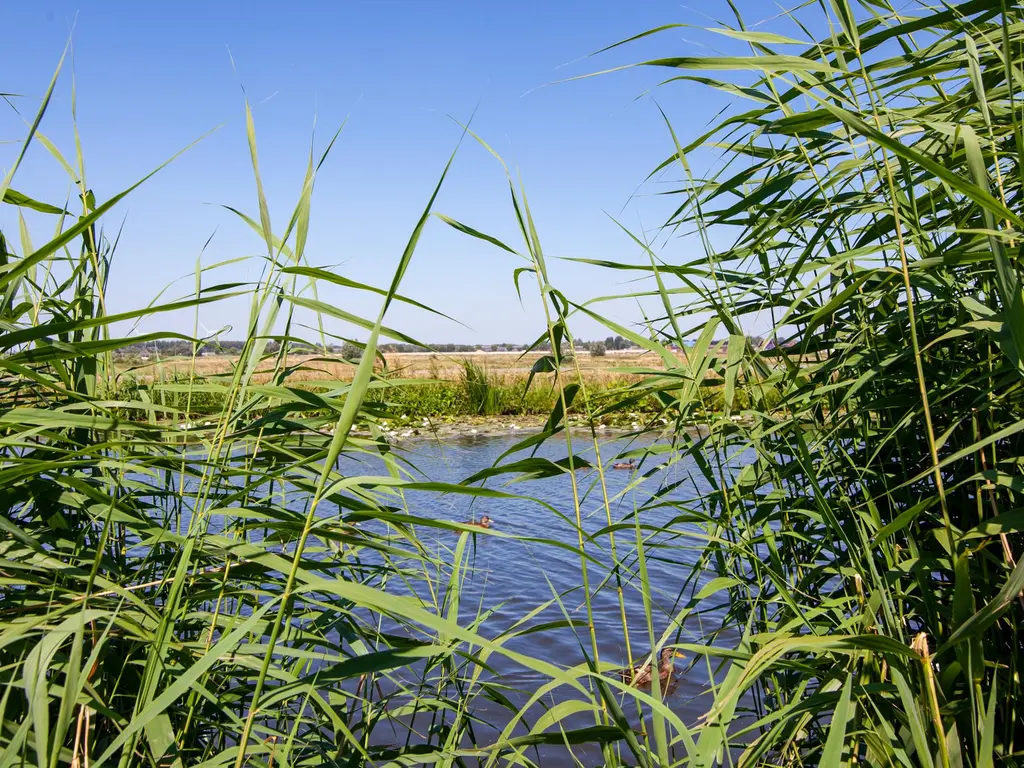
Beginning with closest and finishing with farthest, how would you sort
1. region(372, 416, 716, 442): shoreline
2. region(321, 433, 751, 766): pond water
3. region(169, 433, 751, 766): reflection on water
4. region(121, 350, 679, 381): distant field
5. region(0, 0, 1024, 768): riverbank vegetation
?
region(0, 0, 1024, 768): riverbank vegetation < region(121, 350, 679, 381): distant field < region(169, 433, 751, 766): reflection on water < region(321, 433, 751, 766): pond water < region(372, 416, 716, 442): shoreline

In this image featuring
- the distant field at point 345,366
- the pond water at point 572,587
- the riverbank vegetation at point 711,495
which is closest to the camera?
the riverbank vegetation at point 711,495

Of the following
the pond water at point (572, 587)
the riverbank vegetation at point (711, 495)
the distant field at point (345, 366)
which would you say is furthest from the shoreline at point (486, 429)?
the riverbank vegetation at point (711, 495)

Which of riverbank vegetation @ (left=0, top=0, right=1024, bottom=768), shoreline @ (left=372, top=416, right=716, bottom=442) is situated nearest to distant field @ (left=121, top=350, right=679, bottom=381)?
riverbank vegetation @ (left=0, top=0, right=1024, bottom=768)

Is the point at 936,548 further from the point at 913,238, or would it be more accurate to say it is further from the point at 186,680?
the point at 186,680

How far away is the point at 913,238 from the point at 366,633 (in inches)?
54.8

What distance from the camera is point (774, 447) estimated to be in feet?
6.00

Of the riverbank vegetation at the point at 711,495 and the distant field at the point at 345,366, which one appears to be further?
the distant field at the point at 345,366

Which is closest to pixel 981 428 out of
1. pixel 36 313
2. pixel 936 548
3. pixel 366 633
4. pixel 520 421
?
pixel 936 548

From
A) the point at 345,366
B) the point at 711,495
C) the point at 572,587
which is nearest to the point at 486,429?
the point at 572,587

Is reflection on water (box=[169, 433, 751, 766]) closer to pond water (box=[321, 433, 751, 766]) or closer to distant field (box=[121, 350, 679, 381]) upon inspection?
pond water (box=[321, 433, 751, 766])

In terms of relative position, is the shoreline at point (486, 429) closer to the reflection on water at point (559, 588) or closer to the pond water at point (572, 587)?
the pond water at point (572, 587)

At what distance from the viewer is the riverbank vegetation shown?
1216 mm

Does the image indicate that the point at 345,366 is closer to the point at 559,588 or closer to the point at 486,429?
the point at 559,588

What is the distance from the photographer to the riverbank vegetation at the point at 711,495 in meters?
1.22
